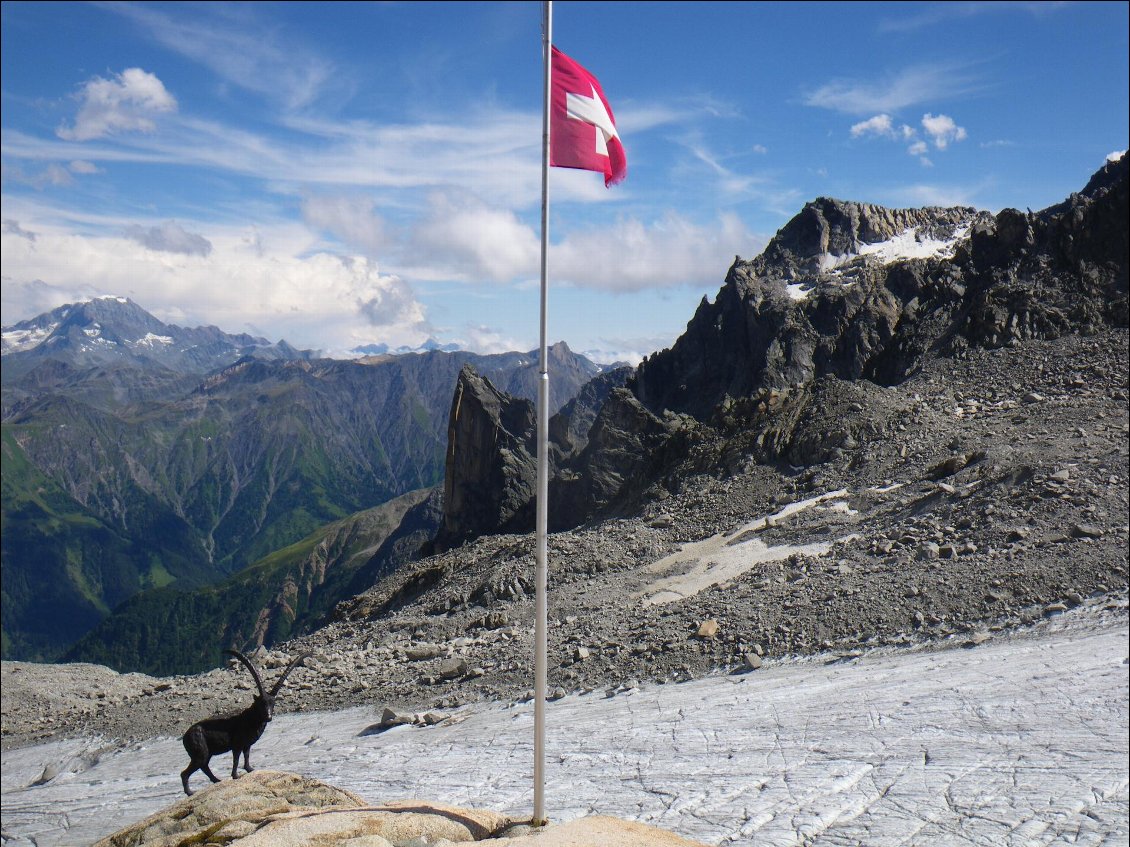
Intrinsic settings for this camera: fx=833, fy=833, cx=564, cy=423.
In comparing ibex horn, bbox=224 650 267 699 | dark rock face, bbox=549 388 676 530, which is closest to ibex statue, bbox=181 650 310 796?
ibex horn, bbox=224 650 267 699

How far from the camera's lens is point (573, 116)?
10586mm

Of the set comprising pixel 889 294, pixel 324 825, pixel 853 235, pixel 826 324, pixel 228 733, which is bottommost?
pixel 228 733

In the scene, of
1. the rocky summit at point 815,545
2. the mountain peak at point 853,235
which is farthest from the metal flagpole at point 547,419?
the mountain peak at point 853,235

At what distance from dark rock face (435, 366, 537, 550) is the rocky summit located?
25364 millimetres

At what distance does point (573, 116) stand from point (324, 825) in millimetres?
8623

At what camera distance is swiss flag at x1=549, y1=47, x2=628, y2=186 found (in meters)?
10.5

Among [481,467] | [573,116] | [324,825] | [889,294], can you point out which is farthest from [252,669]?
[889,294]

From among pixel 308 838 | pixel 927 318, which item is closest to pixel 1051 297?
pixel 927 318

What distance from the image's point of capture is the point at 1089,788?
11641mm

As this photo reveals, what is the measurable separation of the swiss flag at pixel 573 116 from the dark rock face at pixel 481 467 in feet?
225

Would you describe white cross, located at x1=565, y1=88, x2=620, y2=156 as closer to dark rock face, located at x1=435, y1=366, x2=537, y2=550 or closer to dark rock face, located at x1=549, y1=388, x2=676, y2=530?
dark rock face, located at x1=549, y1=388, x2=676, y2=530

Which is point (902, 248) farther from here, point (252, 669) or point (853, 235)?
point (252, 669)

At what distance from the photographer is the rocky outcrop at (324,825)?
809 cm

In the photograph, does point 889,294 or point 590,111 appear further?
point 889,294
